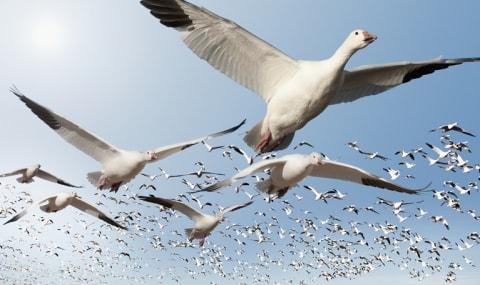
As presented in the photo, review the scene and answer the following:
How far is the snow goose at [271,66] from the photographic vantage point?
879 cm

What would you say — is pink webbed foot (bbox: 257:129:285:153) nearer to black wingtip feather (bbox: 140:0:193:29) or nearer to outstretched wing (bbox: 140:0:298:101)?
outstretched wing (bbox: 140:0:298:101)

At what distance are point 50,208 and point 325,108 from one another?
34.8 ft

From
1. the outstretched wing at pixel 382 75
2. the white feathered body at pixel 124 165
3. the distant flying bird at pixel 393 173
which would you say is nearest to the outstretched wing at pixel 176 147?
the white feathered body at pixel 124 165

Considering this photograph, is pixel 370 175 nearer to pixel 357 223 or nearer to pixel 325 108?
pixel 325 108

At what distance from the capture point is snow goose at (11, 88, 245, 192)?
12742 mm

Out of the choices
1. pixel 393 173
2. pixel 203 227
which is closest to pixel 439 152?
pixel 393 173

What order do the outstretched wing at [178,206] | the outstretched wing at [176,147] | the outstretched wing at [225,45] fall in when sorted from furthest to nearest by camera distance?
the outstretched wing at [178,206] → the outstretched wing at [176,147] → the outstretched wing at [225,45]

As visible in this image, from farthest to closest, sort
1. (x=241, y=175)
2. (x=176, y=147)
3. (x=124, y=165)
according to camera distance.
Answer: (x=124, y=165) → (x=176, y=147) → (x=241, y=175)

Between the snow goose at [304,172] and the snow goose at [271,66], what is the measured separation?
1.29ft

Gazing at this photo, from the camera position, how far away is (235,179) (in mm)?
8258

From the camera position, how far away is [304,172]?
1011 cm

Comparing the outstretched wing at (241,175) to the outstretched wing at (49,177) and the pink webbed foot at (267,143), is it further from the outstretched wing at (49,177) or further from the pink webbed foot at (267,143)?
the outstretched wing at (49,177)

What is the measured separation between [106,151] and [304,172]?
5.50m

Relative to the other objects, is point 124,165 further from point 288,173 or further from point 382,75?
point 382,75
